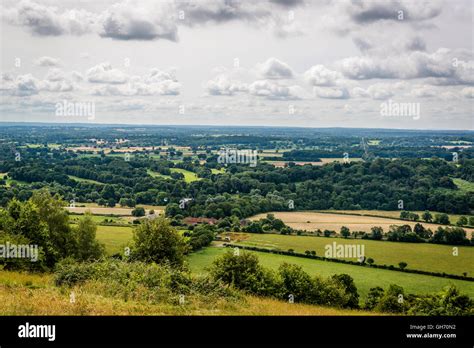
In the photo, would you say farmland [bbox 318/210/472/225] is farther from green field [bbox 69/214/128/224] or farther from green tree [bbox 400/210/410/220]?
green field [bbox 69/214/128/224]

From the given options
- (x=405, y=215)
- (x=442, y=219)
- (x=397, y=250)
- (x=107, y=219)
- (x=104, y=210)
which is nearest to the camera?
(x=397, y=250)

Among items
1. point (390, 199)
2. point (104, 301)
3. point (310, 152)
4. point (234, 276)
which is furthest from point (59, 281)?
point (310, 152)

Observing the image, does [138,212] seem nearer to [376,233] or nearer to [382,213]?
[376,233]

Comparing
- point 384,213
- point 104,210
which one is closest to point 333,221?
point 384,213

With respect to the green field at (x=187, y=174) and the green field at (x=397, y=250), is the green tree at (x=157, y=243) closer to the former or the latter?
the green field at (x=397, y=250)

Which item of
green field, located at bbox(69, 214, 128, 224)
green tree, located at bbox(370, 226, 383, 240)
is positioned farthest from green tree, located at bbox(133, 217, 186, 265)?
green tree, located at bbox(370, 226, 383, 240)

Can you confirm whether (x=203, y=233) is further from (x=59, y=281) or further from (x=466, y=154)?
(x=466, y=154)
